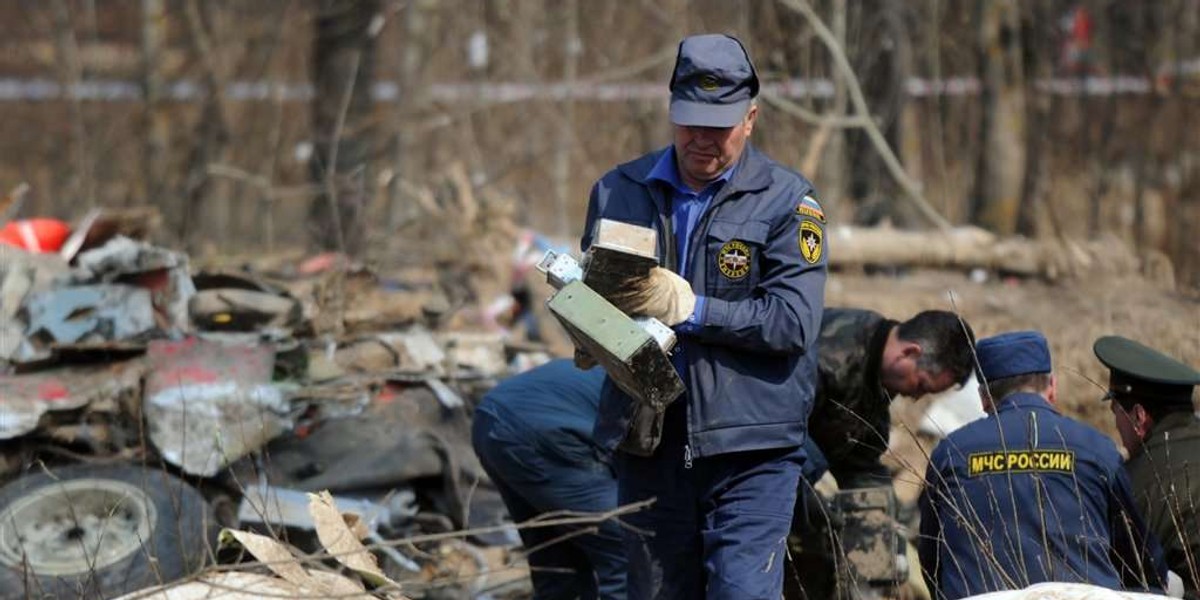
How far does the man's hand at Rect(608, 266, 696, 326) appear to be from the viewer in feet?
13.4

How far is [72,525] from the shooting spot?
19.7ft

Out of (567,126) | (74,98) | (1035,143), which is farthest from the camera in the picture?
(74,98)

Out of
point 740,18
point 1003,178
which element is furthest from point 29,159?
point 1003,178

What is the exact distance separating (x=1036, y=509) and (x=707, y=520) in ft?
3.17

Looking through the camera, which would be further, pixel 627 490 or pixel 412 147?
pixel 412 147

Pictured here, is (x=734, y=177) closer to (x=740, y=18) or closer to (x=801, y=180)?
(x=801, y=180)

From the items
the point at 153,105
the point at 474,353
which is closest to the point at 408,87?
the point at 153,105

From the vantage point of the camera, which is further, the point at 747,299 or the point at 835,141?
the point at 835,141

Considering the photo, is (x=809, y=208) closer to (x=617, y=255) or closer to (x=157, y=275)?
(x=617, y=255)

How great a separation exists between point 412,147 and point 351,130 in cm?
265

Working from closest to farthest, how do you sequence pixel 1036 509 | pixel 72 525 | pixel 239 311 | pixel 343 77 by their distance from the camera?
1. pixel 1036 509
2. pixel 72 525
3. pixel 239 311
4. pixel 343 77

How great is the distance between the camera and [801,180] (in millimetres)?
4469

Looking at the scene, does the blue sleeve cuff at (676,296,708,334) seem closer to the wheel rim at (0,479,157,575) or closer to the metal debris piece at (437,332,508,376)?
the wheel rim at (0,479,157,575)

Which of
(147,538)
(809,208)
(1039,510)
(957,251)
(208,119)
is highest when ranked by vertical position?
(809,208)
